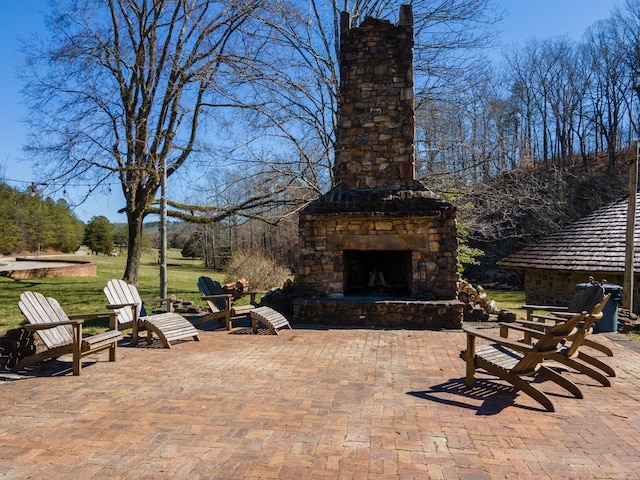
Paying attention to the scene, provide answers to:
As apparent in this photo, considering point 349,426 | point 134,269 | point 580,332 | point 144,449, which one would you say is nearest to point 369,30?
point 580,332

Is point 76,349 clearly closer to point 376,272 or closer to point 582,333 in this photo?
point 582,333

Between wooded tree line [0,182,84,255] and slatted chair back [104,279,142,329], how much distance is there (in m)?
12.7

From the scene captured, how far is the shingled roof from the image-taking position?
37.0 ft

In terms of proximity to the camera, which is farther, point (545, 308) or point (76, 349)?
point (545, 308)

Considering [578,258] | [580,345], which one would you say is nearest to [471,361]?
[580,345]

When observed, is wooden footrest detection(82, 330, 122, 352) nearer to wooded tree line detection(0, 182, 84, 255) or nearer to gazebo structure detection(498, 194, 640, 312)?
gazebo structure detection(498, 194, 640, 312)

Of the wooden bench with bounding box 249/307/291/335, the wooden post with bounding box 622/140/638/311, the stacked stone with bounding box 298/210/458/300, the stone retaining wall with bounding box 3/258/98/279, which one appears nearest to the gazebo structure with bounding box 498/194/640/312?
the wooden post with bounding box 622/140/638/311

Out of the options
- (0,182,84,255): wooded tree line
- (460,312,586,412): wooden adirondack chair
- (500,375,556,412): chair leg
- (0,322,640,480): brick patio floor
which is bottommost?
(0,322,640,480): brick patio floor

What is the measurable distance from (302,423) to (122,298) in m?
4.45

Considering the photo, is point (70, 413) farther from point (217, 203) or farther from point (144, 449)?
point (217, 203)

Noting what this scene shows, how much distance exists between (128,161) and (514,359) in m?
12.6

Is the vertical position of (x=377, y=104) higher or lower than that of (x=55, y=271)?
higher

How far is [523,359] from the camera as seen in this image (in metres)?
4.22

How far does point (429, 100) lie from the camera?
43.5ft
